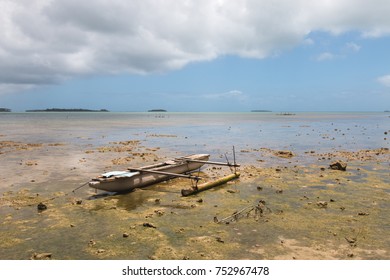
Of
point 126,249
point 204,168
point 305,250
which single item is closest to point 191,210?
point 126,249

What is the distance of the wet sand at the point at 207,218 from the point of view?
973cm

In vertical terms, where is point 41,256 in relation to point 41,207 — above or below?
below

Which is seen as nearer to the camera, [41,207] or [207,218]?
[207,218]

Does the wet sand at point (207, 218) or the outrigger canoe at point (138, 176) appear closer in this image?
the wet sand at point (207, 218)

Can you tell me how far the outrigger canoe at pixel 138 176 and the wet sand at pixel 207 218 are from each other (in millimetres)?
473

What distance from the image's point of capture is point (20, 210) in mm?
13555

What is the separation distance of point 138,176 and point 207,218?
5904mm

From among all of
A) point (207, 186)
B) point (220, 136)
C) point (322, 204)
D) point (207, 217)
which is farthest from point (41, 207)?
point (220, 136)

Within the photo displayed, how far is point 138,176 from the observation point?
17.1m

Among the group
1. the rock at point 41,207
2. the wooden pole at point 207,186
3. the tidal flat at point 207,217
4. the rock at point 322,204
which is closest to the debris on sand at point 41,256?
the tidal flat at point 207,217

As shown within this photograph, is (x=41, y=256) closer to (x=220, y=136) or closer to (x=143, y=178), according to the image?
(x=143, y=178)

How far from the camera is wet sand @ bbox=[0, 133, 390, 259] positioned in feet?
31.9

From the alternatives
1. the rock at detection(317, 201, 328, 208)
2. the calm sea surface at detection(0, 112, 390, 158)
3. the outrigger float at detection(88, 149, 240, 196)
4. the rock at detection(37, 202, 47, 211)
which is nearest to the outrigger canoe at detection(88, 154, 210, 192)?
the outrigger float at detection(88, 149, 240, 196)

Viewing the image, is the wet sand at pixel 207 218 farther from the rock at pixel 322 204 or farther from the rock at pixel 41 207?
the rock at pixel 41 207
